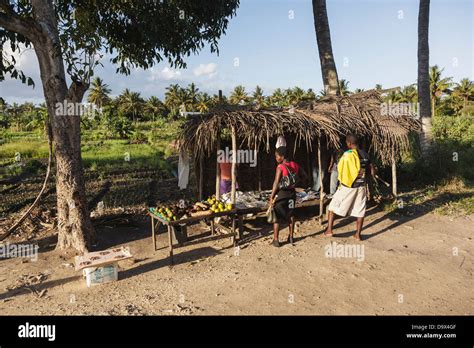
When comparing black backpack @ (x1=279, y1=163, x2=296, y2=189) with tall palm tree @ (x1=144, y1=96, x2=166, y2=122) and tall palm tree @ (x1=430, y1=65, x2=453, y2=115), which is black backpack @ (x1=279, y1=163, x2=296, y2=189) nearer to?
tall palm tree @ (x1=430, y1=65, x2=453, y2=115)

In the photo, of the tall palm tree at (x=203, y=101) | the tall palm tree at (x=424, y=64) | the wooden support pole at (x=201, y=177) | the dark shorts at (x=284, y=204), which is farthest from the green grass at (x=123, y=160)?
the tall palm tree at (x=203, y=101)

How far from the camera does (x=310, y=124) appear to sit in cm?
798

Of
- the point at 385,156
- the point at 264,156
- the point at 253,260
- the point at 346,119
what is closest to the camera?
the point at 253,260

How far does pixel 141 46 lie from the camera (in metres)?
7.55

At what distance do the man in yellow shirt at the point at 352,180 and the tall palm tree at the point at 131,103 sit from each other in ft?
158

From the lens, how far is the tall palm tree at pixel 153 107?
53719 millimetres

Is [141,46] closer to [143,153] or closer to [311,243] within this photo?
[311,243]

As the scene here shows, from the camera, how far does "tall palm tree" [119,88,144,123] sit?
51.5 metres

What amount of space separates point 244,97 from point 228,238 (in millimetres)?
50498

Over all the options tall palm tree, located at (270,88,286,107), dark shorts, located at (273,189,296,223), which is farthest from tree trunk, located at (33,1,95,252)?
tall palm tree, located at (270,88,286,107)

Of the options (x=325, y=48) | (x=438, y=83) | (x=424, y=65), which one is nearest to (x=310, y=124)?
(x=325, y=48)

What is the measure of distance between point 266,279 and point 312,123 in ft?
13.2

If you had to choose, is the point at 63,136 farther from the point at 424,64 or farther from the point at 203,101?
the point at 203,101
